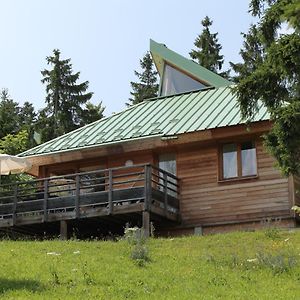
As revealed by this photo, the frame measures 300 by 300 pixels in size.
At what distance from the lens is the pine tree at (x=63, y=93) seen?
44022mm

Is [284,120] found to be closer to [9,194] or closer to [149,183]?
[149,183]

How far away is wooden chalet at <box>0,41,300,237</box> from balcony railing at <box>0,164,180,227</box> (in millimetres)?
31

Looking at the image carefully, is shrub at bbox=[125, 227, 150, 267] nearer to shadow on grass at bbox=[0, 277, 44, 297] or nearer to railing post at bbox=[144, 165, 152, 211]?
railing post at bbox=[144, 165, 152, 211]

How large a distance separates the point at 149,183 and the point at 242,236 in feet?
12.0

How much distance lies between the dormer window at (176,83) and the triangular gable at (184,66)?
115 mm

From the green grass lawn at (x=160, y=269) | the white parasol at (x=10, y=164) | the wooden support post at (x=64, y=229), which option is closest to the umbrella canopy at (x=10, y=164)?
the white parasol at (x=10, y=164)

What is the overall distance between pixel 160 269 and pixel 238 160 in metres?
9.15

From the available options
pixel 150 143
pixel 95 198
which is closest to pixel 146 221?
pixel 95 198

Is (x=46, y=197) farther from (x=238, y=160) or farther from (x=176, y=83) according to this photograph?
(x=176, y=83)

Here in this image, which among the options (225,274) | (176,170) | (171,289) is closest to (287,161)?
(225,274)

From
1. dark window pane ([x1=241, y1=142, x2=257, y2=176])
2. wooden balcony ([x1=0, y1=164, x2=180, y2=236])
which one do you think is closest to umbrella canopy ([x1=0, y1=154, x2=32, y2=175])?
wooden balcony ([x1=0, y1=164, x2=180, y2=236])

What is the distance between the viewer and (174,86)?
1072 inches

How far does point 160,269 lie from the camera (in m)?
12.9

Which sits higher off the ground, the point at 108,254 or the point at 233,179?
the point at 233,179
